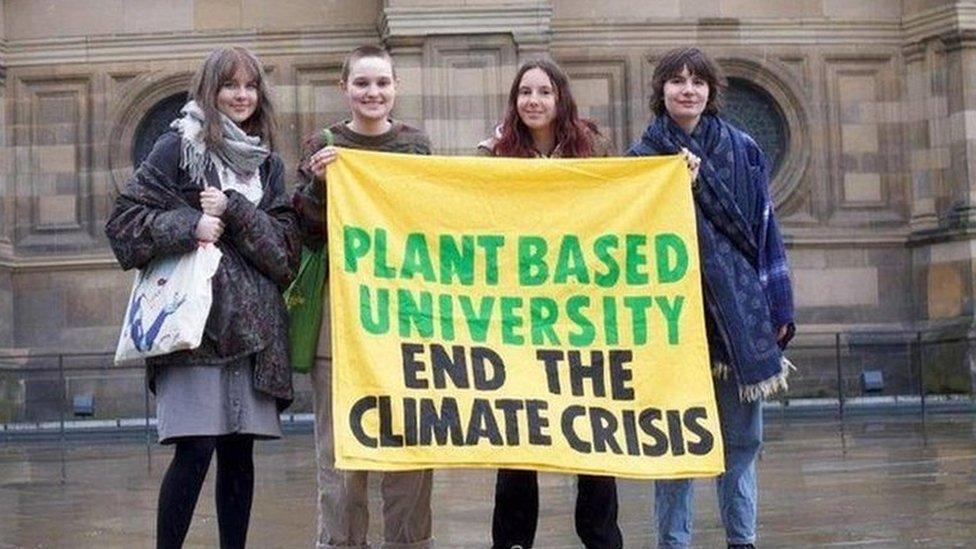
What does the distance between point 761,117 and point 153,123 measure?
7.99 metres

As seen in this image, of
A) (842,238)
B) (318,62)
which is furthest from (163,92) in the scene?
(842,238)

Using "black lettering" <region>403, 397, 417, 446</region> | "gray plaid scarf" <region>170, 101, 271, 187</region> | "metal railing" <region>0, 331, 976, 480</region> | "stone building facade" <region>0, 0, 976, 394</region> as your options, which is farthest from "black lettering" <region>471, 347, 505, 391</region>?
"stone building facade" <region>0, 0, 976, 394</region>

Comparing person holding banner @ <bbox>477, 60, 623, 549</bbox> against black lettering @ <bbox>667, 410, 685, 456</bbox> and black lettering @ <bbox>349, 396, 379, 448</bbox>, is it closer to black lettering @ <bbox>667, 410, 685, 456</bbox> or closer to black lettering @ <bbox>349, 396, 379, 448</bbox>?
black lettering @ <bbox>667, 410, 685, 456</bbox>

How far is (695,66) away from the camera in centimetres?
779

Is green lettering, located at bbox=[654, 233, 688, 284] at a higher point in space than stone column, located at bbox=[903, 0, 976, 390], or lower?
lower

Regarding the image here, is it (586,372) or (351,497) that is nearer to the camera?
(351,497)

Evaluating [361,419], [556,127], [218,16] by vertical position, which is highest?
[218,16]

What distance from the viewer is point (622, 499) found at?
11812 millimetres

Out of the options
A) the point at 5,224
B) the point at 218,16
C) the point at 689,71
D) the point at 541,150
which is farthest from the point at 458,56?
the point at 689,71

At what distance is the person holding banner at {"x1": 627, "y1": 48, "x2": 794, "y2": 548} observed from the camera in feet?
25.2

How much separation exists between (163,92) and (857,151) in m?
9.11

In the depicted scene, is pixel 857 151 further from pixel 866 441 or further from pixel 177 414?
pixel 177 414

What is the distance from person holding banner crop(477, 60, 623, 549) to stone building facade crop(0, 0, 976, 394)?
16.1 metres

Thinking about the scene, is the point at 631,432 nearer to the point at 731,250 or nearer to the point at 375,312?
the point at 731,250
